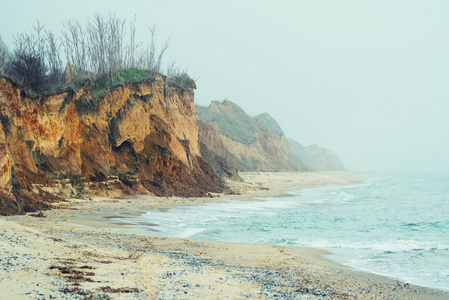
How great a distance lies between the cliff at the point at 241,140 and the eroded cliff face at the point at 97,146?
129 feet

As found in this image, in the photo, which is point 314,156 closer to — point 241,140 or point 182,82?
point 241,140

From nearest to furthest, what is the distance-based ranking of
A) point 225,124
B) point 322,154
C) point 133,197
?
point 133,197, point 225,124, point 322,154

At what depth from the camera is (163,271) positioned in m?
7.47

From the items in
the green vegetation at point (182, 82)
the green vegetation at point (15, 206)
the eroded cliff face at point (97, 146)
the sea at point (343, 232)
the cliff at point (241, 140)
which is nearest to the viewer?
the sea at point (343, 232)

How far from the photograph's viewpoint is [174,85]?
1447 inches

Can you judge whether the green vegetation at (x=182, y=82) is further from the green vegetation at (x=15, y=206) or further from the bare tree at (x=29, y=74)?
the green vegetation at (x=15, y=206)

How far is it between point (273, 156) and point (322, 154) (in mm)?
106754

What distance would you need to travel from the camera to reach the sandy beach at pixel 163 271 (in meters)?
5.75

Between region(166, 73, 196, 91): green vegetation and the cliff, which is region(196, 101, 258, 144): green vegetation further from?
region(166, 73, 196, 91): green vegetation

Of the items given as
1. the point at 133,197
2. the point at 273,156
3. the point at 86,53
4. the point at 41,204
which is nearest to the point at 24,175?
the point at 41,204

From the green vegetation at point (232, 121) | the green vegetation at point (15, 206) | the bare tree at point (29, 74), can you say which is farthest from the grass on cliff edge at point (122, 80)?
the green vegetation at point (232, 121)

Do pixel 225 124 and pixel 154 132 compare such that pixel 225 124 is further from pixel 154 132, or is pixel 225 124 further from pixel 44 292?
pixel 44 292

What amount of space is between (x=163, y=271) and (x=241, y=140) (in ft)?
267

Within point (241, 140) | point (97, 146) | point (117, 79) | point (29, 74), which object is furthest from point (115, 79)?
point (241, 140)
